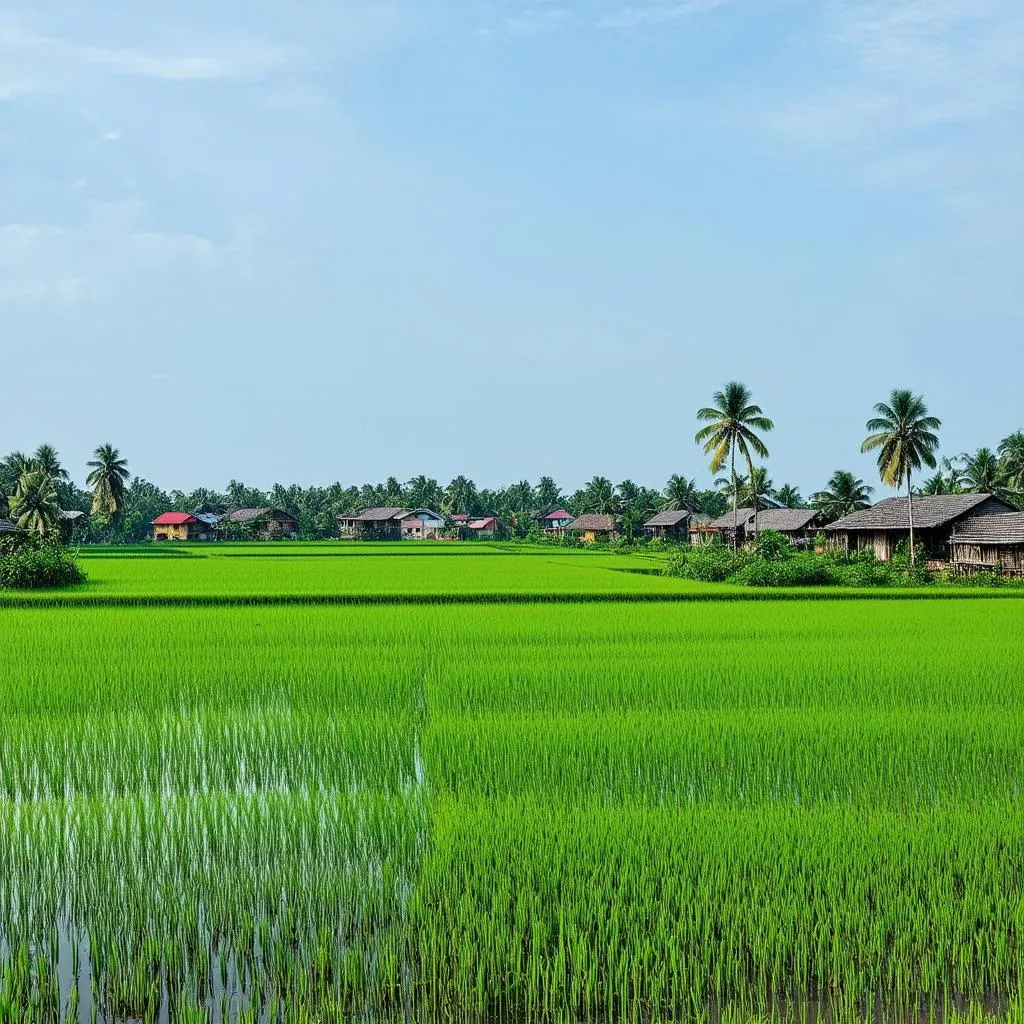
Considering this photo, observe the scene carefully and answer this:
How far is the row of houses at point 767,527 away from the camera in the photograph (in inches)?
1312

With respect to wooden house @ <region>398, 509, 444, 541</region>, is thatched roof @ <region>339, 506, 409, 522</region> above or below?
above

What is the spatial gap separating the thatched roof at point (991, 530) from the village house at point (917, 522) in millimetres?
533

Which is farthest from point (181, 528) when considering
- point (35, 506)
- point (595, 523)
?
point (35, 506)

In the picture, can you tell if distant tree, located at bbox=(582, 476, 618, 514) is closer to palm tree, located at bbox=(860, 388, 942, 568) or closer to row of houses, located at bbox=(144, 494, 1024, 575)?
row of houses, located at bbox=(144, 494, 1024, 575)

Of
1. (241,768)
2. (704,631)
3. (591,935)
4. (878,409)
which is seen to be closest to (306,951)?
(591,935)

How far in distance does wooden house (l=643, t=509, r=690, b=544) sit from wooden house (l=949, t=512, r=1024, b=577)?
3055 cm

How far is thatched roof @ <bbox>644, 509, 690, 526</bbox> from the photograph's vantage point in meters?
65.9

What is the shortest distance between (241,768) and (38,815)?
1.51 m

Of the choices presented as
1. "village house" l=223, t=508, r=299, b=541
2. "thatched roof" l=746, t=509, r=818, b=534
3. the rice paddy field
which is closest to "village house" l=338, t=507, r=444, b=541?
"village house" l=223, t=508, r=299, b=541

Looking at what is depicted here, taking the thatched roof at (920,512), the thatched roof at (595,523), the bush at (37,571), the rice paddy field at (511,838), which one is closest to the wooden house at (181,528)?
the thatched roof at (595,523)

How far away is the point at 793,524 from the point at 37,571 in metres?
42.5

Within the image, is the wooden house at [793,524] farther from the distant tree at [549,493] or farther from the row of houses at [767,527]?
the distant tree at [549,493]

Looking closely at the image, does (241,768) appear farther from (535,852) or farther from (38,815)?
(535,852)

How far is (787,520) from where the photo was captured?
56.5 m
